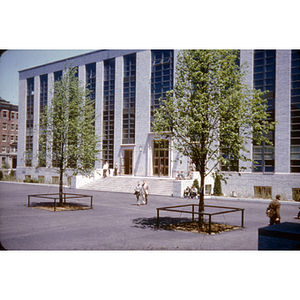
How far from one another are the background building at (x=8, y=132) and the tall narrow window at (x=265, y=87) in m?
12.1

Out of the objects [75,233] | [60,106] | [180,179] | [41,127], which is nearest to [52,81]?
[60,106]

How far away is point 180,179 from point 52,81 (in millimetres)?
12096

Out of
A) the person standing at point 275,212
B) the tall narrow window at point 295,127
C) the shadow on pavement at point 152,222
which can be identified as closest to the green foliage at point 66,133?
the shadow on pavement at point 152,222

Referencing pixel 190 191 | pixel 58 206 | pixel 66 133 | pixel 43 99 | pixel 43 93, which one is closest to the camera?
pixel 58 206

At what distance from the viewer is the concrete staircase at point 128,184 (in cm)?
2423

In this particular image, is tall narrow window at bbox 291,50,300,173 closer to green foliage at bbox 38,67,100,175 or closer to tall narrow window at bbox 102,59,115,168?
green foliage at bbox 38,67,100,175

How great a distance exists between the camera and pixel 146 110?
27875 millimetres

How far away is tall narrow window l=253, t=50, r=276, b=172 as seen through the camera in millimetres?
17359

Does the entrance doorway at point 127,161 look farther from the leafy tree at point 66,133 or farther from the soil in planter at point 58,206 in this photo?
the soil in planter at point 58,206

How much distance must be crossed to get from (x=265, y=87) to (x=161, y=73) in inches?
353

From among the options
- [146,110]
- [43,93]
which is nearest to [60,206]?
[43,93]

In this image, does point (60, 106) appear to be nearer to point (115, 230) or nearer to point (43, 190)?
point (43, 190)

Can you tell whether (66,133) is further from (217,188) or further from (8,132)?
(217,188)

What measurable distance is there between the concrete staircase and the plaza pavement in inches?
321
